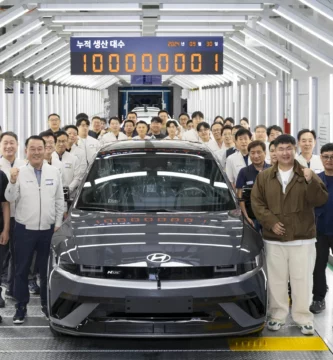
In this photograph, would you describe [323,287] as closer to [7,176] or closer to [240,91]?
[7,176]

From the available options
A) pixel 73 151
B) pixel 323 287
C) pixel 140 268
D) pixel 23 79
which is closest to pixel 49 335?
pixel 140 268

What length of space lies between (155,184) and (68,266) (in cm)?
136

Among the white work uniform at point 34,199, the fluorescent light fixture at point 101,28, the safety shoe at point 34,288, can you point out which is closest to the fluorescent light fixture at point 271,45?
the fluorescent light fixture at point 101,28

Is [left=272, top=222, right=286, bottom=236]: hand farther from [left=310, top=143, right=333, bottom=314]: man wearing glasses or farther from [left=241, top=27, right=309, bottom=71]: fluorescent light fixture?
[left=241, top=27, right=309, bottom=71]: fluorescent light fixture

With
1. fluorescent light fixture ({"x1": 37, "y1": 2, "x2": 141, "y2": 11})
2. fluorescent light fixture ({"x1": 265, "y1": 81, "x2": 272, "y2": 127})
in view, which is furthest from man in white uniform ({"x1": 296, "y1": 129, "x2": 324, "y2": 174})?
fluorescent light fixture ({"x1": 265, "y1": 81, "x2": 272, "y2": 127})

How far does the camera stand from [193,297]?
5105 mm

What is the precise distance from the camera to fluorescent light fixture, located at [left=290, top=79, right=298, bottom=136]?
18406mm

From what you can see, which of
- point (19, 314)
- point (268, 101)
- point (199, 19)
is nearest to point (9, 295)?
point (19, 314)

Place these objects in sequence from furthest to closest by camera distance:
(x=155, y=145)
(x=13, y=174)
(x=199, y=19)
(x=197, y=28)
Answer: (x=197, y=28) → (x=199, y=19) → (x=155, y=145) → (x=13, y=174)

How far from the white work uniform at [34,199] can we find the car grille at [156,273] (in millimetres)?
1319

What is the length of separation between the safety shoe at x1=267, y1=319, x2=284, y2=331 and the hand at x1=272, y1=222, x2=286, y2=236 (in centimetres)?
73

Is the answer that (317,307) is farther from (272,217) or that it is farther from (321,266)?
(272,217)

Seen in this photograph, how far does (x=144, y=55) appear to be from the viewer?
1630 cm

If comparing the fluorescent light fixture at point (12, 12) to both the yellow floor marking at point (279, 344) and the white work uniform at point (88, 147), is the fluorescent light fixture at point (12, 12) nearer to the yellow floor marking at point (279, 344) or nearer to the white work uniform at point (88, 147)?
the white work uniform at point (88, 147)
